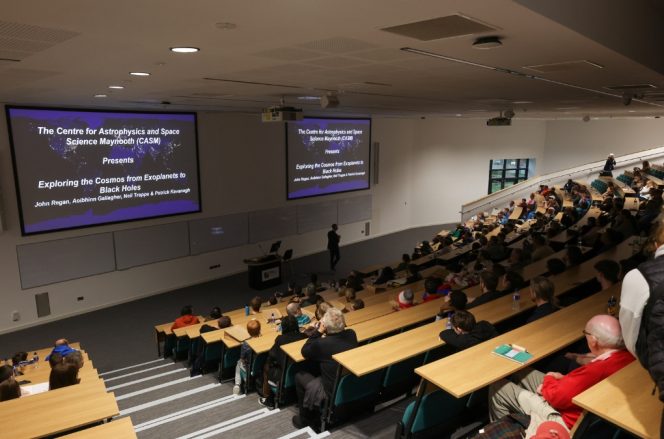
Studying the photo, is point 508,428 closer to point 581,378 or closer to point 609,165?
point 581,378

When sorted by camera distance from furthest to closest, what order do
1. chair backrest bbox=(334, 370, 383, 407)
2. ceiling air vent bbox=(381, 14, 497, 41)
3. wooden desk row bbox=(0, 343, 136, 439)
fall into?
chair backrest bbox=(334, 370, 383, 407), wooden desk row bbox=(0, 343, 136, 439), ceiling air vent bbox=(381, 14, 497, 41)

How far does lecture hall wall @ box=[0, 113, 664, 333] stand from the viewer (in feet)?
28.2

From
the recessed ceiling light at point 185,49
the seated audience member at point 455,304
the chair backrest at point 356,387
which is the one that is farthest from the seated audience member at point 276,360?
the recessed ceiling light at point 185,49

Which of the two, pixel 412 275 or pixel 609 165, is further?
pixel 609 165

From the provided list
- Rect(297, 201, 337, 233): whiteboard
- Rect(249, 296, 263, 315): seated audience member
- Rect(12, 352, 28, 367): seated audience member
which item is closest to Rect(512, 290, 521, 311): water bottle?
Rect(249, 296, 263, 315): seated audience member

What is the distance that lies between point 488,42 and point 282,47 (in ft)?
4.24

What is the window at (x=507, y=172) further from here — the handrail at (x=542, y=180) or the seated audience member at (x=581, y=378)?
the seated audience member at (x=581, y=378)

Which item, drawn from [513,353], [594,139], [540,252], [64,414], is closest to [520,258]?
[540,252]

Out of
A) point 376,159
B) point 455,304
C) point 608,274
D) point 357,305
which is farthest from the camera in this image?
point 376,159

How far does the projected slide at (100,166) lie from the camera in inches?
317

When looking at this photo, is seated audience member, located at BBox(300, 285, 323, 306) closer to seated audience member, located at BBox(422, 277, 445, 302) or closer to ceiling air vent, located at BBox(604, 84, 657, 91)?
seated audience member, located at BBox(422, 277, 445, 302)

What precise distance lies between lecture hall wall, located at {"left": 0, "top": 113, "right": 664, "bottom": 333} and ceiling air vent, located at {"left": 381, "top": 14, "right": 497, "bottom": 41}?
25.4ft

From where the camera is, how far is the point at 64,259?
869 centimetres

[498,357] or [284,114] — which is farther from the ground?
[284,114]
